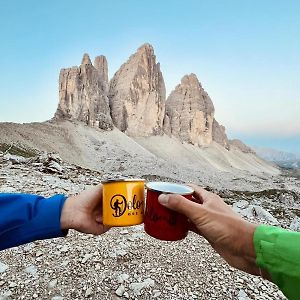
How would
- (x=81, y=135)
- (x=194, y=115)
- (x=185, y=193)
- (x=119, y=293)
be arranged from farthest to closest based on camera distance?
(x=194, y=115)
(x=81, y=135)
(x=119, y=293)
(x=185, y=193)

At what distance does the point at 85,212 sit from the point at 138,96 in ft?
285

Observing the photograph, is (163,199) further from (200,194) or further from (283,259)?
(283,259)

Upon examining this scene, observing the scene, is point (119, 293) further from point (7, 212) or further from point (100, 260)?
point (7, 212)

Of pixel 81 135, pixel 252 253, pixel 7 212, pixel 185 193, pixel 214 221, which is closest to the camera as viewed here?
pixel 252 253

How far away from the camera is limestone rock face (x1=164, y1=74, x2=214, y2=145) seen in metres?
102

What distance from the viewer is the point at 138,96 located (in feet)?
290

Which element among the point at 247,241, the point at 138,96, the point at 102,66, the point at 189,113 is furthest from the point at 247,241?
the point at 189,113

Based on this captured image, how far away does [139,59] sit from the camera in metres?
89.4

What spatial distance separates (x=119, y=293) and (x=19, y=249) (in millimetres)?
2382

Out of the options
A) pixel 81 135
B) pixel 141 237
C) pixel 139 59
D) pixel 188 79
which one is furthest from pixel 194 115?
pixel 141 237

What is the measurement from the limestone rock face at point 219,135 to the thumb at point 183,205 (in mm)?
117957

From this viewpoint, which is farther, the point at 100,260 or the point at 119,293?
the point at 100,260

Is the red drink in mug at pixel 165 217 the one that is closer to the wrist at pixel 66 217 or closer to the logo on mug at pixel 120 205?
the logo on mug at pixel 120 205

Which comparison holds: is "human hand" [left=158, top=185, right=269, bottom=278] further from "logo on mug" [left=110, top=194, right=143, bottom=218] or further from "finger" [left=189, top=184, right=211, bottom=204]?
"logo on mug" [left=110, top=194, right=143, bottom=218]
